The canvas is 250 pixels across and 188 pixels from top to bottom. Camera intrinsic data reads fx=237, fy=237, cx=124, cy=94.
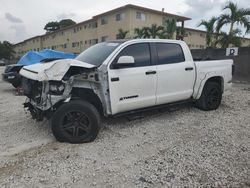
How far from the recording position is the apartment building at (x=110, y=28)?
2950 centimetres

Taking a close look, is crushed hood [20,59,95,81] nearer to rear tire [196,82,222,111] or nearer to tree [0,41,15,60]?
rear tire [196,82,222,111]

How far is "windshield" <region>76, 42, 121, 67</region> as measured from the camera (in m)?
4.49

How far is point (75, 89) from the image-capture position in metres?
4.26

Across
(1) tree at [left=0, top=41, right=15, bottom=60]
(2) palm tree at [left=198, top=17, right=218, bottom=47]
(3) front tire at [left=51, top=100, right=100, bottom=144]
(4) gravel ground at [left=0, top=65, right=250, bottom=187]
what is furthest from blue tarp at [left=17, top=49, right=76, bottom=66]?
(1) tree at [left=0, top=41, right=15, bottom=60]

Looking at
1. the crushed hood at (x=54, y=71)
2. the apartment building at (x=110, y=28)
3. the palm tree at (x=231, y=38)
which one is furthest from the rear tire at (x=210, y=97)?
the apartment building at (x=110, y=28)

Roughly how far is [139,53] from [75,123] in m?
1.87

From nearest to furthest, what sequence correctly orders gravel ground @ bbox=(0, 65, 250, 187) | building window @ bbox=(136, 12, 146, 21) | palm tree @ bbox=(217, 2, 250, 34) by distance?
gravel ground @ bbox=(0, 65, 250, 187)
palm tree @ bbox=(217, 2, 250, 34)
building window @ bbox=(136, 12, 146, 21)

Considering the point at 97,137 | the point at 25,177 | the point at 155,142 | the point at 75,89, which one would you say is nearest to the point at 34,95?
the point at 75,89

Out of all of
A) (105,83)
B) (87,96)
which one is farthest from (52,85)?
(105,83)

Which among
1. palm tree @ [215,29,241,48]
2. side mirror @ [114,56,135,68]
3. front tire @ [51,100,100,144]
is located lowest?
front tire @ [51,100,100,144]

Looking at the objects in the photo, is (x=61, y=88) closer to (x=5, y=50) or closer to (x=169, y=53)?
(x=169, y=53)

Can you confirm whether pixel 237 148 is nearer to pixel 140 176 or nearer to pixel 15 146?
pixel 140 176

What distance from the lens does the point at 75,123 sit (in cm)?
410

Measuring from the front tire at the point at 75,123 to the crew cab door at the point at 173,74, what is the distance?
62.6 inches
